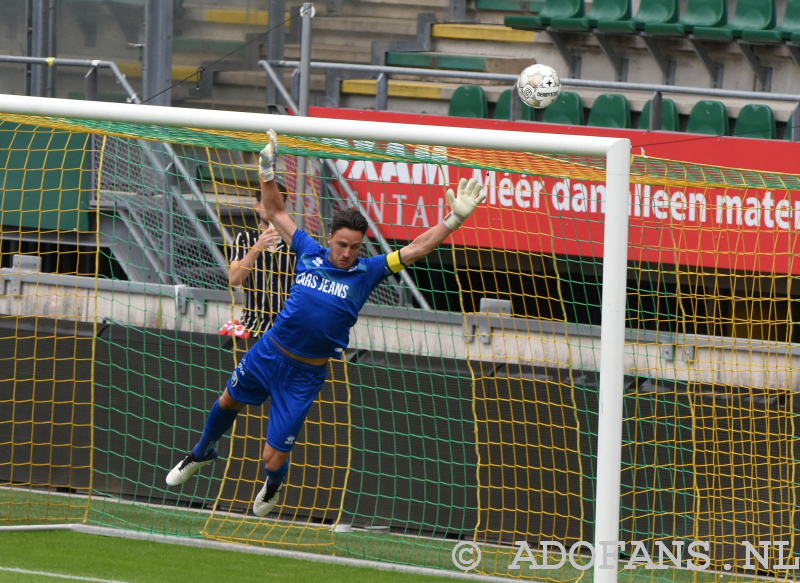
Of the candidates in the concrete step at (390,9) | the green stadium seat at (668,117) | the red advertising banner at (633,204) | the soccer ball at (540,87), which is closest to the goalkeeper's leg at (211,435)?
the red advertising banner at (633,204)

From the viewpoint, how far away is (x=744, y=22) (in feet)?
34.1

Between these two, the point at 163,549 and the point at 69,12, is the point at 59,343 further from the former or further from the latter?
the point at 69,12

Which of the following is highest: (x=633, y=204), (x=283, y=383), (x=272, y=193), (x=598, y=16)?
(x=598, y=16)

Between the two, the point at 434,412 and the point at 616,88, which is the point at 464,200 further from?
the point at 616,88

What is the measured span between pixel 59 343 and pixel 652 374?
149 inches

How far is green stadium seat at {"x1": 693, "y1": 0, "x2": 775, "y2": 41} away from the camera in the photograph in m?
10.2

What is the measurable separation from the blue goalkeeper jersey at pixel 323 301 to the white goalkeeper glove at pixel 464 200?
19.3 inches

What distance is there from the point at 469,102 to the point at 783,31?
275cm

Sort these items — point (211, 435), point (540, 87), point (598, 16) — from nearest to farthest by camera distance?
point (211, 435) → point (540, 87) → point (598, 16)

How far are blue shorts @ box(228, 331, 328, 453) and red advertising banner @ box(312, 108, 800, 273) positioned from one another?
2.22 metres

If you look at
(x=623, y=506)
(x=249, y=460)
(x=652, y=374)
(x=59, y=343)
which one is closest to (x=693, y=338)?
(x=652, y=374)

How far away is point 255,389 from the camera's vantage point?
585 centimetres

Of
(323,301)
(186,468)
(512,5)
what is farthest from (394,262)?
(512,5)

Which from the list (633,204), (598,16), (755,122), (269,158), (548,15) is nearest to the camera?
(269,158)
